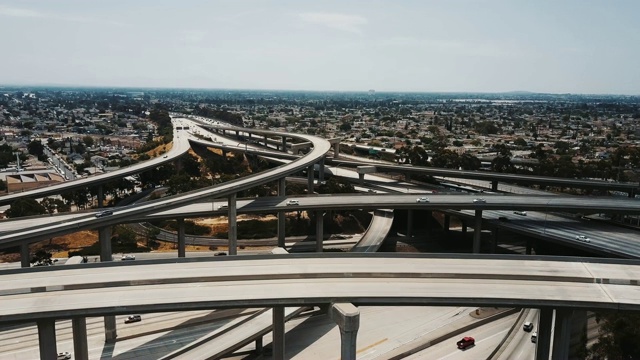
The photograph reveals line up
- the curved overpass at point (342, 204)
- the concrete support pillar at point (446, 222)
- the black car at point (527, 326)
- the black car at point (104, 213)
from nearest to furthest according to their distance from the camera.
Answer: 1. the black car at point (527, 326)
2. the black car at point (104, 213)
3. the curved overpass at point (342, 204)
4. the concrete support pillar at point (446, 222)

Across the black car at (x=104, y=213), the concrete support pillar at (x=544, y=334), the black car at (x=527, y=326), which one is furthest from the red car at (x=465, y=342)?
the black car at (x=104, y=213)

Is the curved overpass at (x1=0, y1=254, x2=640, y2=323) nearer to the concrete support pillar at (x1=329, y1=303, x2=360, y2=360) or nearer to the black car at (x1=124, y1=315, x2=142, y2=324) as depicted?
the concrete support pillar at (x1=329, y1=303, x2=360, y2=360)

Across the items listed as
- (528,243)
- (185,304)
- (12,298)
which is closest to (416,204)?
→ (528,243)

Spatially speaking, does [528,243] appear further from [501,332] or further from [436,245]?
[501,332]

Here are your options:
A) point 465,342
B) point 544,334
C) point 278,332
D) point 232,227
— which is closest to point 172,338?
point 278,332

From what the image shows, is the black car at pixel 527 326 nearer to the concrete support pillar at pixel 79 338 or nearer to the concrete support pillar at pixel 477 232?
the concrete support pillar at pixel 477 232

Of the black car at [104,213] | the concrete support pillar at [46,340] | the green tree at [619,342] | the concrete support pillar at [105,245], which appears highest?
the black car at [104,213]

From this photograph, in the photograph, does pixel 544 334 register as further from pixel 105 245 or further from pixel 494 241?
pixel 105 245
